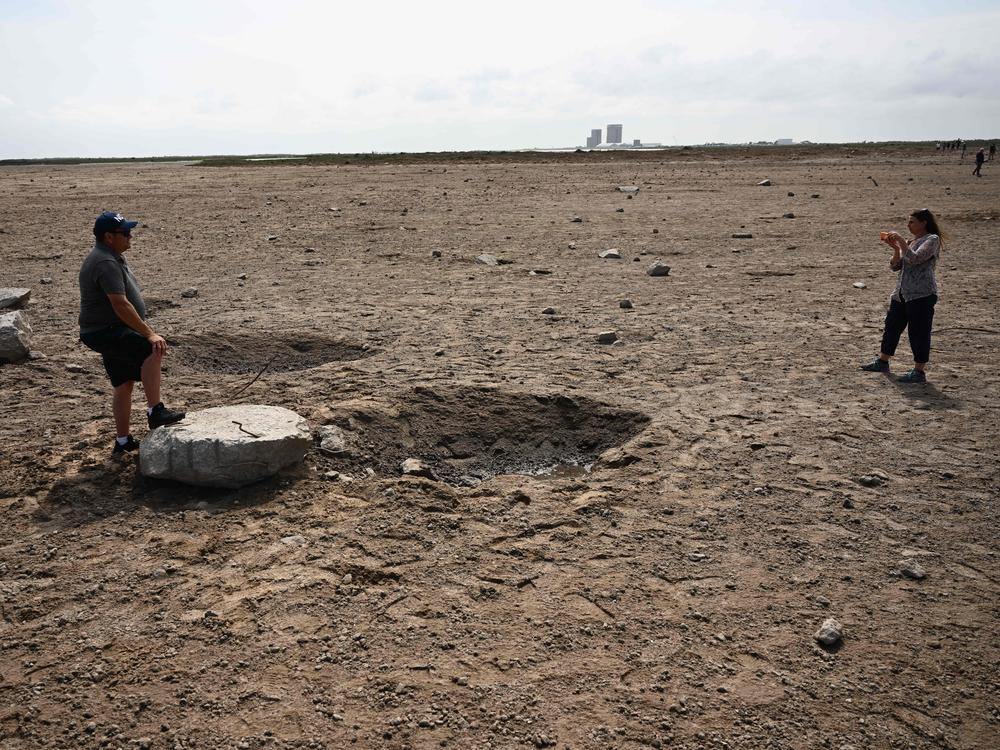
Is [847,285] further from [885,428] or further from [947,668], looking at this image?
[947,668]

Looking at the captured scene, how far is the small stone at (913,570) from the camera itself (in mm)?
3513

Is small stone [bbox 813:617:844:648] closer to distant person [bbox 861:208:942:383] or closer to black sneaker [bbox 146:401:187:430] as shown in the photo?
distant person [bbox 861:208:942:383]

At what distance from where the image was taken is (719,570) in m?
3.59

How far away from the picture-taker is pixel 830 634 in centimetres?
308

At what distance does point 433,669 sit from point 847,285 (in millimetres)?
8219

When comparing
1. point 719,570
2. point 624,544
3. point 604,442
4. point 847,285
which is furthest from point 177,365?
point 847,285

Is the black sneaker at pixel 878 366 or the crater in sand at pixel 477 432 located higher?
the black sneaker at pixel 878 366

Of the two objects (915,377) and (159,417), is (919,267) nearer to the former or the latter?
(915,377)

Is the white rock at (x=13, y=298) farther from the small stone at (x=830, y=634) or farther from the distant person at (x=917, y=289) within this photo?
the distant person at (x=917, y=289)

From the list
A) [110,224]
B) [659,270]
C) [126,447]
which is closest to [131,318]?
[110,224]

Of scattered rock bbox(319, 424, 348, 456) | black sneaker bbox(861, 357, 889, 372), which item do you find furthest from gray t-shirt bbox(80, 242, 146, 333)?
black sneaker bbox(861, 357, 889, 372)

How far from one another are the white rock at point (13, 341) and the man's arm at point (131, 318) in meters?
2.61

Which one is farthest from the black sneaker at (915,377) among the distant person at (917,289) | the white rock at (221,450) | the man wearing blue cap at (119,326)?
the man wearing blue cap at (119,326)

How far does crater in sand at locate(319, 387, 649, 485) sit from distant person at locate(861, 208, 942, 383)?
2.41 m
